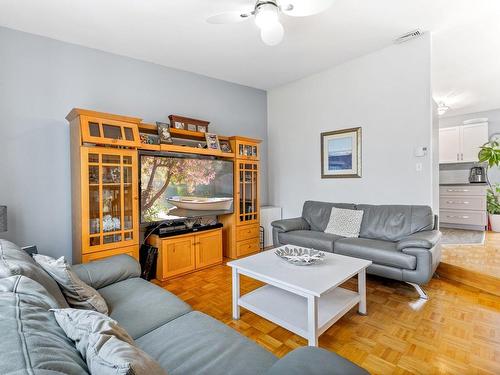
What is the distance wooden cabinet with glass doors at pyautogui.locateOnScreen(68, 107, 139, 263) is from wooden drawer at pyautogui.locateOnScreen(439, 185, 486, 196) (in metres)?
5.38

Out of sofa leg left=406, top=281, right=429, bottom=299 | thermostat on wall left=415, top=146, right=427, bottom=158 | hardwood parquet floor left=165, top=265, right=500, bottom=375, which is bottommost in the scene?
hardwood parquet floor left=165, top=265, right=500, bottom=375

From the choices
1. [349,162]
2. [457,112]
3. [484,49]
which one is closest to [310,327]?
[349,162]

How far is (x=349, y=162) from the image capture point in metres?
3.54

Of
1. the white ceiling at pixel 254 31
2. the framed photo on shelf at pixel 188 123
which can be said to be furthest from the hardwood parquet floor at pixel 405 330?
the white ceiling at pixel 254 31

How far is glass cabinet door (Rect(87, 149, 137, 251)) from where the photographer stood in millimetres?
2439

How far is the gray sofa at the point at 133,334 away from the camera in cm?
57

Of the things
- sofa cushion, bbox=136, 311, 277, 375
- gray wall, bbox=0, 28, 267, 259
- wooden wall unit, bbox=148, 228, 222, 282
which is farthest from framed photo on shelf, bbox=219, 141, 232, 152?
sofa cushion, bbox=136, 311, 277, 375

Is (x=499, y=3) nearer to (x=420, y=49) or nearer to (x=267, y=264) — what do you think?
(x=420, y=49)

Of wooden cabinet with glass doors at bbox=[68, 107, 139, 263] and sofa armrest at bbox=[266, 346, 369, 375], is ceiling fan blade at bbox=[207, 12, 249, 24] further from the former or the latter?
sofa armrest at bbox=[266, 346, 369, 375]

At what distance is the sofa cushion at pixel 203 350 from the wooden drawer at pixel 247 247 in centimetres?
229

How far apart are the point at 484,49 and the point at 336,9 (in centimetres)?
210

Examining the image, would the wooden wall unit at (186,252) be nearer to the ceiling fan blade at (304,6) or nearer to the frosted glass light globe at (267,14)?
the frosted glass light globe at (267,14)

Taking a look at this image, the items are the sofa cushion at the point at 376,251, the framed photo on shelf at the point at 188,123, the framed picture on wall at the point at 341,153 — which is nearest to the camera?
the sofa cushion at the point at 376,251

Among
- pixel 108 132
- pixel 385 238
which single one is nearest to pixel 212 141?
pixel 108 132
